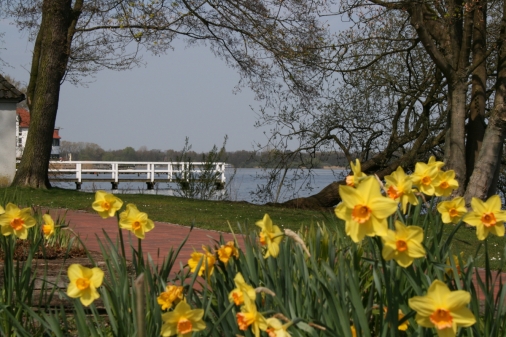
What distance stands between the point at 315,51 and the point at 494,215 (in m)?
14.2

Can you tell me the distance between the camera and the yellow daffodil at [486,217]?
224 cm


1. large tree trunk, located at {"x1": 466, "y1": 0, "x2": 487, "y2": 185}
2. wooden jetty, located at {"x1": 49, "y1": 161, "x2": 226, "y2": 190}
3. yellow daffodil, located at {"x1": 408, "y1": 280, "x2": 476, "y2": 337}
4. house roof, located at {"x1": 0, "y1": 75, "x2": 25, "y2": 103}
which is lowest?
wooden jetty, located at {"x1": 49, "y1": 161, "x2": 226, "y2": 190}

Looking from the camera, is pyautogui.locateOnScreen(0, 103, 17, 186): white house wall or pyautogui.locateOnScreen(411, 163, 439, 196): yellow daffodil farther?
pyautogui.locateOnScreen(0, 103, 17, 186): white house wall

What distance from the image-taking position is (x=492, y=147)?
13367 mm

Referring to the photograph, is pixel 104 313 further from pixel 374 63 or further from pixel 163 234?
pixel 374 63

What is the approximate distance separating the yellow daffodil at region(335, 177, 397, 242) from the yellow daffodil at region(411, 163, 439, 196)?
881 mm

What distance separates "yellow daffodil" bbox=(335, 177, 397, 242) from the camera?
162 cm

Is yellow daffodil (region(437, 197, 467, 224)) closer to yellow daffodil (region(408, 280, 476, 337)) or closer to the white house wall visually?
yellow daffodil (region(408, 280, 476, 337))

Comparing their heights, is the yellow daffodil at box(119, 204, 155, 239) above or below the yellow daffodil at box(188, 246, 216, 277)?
above

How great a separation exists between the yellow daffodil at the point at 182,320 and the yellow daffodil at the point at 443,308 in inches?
21.8

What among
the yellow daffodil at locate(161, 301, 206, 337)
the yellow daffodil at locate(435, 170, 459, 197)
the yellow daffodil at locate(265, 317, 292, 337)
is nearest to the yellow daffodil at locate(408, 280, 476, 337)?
the yellow daffodil at locate(265, 317, 292, 337)

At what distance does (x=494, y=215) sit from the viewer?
2.25 metres

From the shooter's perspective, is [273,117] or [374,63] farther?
[273,117]

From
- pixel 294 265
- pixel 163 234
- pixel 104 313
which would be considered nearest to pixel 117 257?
pixel 294 265
